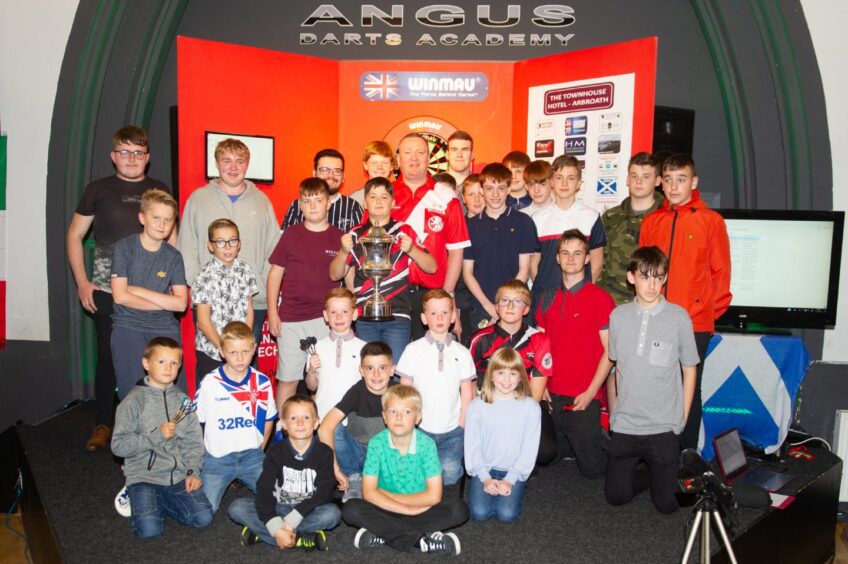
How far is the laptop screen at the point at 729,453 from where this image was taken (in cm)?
368

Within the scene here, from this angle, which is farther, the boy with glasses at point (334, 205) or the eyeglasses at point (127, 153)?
the boy with glasses at point (334, 205)

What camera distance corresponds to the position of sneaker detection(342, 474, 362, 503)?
3428 mm

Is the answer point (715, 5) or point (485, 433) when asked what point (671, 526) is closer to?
point (485, 433)

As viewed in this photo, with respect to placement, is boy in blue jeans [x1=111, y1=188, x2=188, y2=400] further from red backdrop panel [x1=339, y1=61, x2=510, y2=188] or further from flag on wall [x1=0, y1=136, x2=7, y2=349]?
flag on wall [x1=0, y1=136, x2=7, y2=349]

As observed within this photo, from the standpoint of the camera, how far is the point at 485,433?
3.46 meters

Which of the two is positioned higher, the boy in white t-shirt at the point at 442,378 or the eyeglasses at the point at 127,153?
the eyeglasses at the point at 127,153

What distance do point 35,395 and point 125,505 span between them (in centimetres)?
278

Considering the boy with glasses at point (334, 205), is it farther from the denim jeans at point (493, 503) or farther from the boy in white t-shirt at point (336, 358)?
the denim jeans at point (493, 503)

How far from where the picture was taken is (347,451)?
367cm

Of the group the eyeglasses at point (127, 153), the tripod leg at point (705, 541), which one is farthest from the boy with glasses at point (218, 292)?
the tripod leg at point (705, 541)

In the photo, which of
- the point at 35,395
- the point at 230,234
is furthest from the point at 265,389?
the point at 35,395

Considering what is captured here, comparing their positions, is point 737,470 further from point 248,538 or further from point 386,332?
point 248,538

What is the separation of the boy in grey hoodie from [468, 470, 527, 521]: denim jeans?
124cm

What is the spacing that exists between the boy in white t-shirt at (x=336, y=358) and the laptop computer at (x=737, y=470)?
6.35 feet
